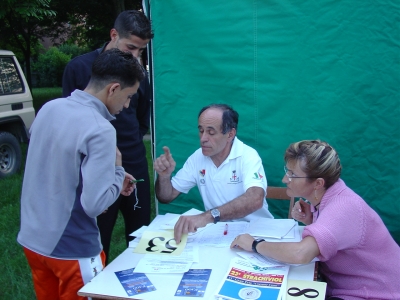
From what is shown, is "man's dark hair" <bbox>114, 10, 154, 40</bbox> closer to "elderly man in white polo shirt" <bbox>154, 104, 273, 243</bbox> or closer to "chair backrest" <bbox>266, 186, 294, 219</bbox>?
"elderly man in white polo shirt" <bbox>154, 104, 273, 243</bbox>

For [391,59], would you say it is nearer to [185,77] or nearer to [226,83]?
[226,83]

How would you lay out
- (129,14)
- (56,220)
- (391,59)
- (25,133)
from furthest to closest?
(25,133) → (391,59) → (129,14) → (56,220)

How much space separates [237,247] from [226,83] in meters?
1.70

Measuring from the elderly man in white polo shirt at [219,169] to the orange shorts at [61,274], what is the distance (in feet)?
2.90

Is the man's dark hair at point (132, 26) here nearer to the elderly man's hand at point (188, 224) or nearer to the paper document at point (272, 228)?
the elderly man's hand at point (188, 224)

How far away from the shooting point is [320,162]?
6.57 ft

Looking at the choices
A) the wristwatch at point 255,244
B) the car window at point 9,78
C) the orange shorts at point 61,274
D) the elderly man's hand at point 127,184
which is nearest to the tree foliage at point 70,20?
the car window at point 9,78

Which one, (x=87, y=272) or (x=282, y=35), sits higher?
(x=282, y=35)

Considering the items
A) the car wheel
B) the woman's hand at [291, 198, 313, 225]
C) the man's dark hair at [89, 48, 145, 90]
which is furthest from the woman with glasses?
the car wheel

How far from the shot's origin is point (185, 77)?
350 cm

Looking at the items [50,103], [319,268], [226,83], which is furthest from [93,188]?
[226,83]

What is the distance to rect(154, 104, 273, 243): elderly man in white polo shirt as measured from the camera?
2.55 m

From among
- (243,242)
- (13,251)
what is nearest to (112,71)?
(243,242)

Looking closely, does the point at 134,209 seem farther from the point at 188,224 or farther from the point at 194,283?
the point at 194,283
